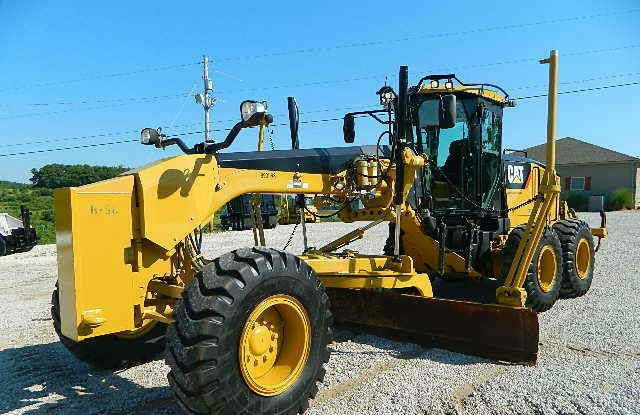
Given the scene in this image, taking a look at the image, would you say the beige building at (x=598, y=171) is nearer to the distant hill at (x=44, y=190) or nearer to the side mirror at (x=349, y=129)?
the distant hill at (x=44, y=190)

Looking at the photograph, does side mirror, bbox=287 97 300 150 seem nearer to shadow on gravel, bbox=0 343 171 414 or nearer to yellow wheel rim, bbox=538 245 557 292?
shadow on gravel, bbox=0 343 171 414

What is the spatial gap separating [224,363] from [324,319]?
37.7 inches

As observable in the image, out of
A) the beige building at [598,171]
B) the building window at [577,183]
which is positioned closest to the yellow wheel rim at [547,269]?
the beige building at [598,171]

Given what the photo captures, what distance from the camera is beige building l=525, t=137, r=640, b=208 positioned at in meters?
35.4

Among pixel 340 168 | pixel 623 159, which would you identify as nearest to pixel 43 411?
pixel 340 168

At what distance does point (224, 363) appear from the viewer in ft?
10.4

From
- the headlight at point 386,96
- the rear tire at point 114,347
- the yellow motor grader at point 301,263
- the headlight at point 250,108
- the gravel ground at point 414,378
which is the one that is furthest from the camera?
the headlight at point 386,96

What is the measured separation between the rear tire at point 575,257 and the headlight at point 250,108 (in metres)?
5.70

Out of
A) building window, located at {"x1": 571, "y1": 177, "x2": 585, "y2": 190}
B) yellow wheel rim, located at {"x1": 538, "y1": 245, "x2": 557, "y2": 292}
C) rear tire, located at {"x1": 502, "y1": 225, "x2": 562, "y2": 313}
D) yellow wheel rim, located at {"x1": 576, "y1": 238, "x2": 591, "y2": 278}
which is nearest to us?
rear tire, located at {"x1": 502, "y1": 225, "x2": 562, "y2": 313}

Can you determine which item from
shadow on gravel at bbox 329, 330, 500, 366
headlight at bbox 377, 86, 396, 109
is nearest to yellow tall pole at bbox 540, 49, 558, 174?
headlight at bbox 377, 86, 396, 109

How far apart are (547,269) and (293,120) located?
4.10 metres

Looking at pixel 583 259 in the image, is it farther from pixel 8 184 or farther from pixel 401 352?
pixel 8 184

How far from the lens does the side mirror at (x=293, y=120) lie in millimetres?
5488

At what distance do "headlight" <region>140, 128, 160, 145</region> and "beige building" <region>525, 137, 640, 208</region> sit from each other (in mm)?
34880
